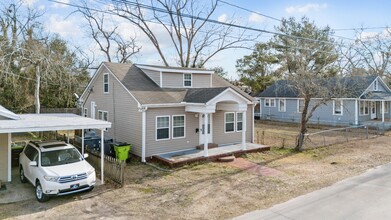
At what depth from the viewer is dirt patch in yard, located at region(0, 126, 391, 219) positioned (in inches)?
336

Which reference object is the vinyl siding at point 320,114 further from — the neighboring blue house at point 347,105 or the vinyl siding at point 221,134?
the vinyl siding at point 221,134

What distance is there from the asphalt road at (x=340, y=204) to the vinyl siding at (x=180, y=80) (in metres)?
10.8

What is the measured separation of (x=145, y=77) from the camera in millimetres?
18516

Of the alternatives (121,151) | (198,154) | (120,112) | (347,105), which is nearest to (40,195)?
(121,151)

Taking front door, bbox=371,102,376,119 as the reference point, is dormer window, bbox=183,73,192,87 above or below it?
above

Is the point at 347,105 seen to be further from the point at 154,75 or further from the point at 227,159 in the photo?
the point at 154,75

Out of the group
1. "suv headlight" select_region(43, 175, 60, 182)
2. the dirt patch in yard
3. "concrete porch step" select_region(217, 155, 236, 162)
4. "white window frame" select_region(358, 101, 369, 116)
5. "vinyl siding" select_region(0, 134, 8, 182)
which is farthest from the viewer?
"white window frame" select_region(358, 101, 369, 116)

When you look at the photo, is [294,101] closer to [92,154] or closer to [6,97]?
[92,154]

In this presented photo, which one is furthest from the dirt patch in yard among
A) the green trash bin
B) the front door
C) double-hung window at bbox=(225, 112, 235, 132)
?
the front door

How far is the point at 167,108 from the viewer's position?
15.7 meters

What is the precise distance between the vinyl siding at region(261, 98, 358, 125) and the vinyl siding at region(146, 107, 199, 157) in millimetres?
16197

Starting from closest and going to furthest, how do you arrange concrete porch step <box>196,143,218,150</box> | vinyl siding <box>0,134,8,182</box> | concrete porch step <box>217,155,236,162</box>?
vinyl siding <box>0,134,8,182</box>
concrete porch step <box>217,155,236,162</box>
concrete porch step <box>196,143,218,150</box>

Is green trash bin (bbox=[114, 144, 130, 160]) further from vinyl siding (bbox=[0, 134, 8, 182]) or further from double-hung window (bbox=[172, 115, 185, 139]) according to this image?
vinyl siding (bbox=[0, 134, 8, 182])

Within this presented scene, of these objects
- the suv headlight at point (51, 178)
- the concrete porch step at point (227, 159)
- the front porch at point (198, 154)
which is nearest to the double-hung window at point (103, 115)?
the front porch at point (198, 154)
